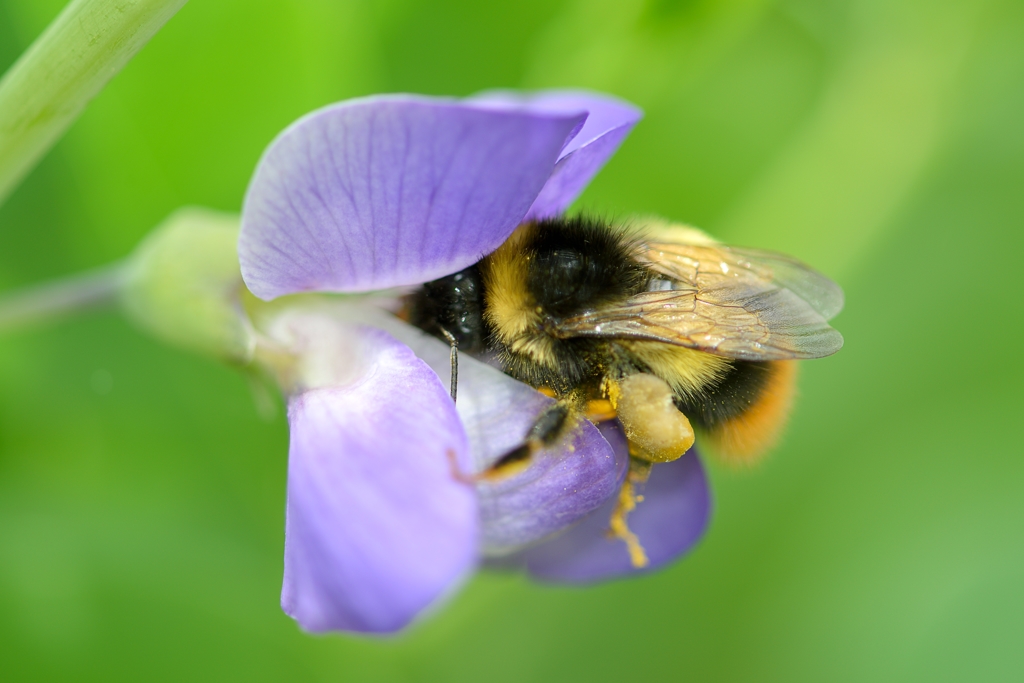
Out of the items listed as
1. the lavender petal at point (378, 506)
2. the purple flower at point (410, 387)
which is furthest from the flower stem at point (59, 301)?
the lavender petal at point (378, 506)

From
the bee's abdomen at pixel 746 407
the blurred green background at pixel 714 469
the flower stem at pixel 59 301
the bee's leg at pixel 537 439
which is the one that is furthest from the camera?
the blurred green background at pixel 714 469

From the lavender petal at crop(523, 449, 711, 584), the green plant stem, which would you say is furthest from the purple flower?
the green plant stem

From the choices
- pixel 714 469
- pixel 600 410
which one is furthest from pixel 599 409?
pixel 714 469

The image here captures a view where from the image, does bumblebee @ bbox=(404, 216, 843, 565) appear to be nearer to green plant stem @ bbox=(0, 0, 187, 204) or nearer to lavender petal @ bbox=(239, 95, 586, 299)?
lavender petal @ bbox=(239, 95, 586, 299)

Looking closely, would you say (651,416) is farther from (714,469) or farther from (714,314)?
(714,469)

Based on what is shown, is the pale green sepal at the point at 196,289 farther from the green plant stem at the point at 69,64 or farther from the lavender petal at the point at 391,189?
the green plant stem at the point at 69,64

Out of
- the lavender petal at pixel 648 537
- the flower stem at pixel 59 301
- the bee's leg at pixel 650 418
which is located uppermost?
the bee's leg at pixel 650 418

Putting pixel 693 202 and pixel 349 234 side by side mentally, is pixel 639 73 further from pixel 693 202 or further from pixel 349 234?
pixel 349 234

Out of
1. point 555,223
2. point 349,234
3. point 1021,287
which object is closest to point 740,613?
point 1021,287
